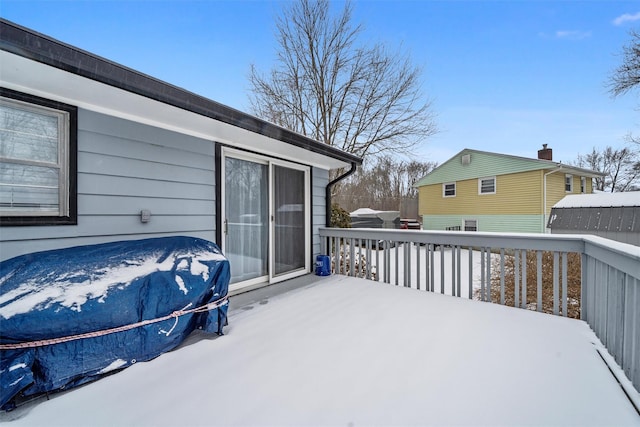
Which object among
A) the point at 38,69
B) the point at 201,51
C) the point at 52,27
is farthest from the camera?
the point at 201,51

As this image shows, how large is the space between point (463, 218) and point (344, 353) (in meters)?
13.4

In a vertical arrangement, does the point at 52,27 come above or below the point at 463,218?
above

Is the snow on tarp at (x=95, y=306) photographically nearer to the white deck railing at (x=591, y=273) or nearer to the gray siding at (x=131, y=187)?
the gray siding at (x=131, y=187)

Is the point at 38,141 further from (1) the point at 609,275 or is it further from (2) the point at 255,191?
(1) the point at 609,275

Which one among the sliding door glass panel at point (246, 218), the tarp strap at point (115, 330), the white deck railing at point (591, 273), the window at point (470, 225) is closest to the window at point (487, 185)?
the window at point (470, 225)

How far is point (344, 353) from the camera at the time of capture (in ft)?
6.76

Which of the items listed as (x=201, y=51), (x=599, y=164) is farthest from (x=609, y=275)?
(x=599, y=164)

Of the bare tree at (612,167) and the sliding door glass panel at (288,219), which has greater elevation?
the bare tree at (612,167)

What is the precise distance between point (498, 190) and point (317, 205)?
10862 mm

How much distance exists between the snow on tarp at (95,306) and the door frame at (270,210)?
1.12 m

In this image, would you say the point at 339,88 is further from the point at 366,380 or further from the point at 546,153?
the point at 546,153

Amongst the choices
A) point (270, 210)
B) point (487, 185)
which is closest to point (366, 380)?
point (270, 210)

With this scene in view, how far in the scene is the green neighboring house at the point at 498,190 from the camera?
11.2 metres

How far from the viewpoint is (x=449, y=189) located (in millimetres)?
14258
